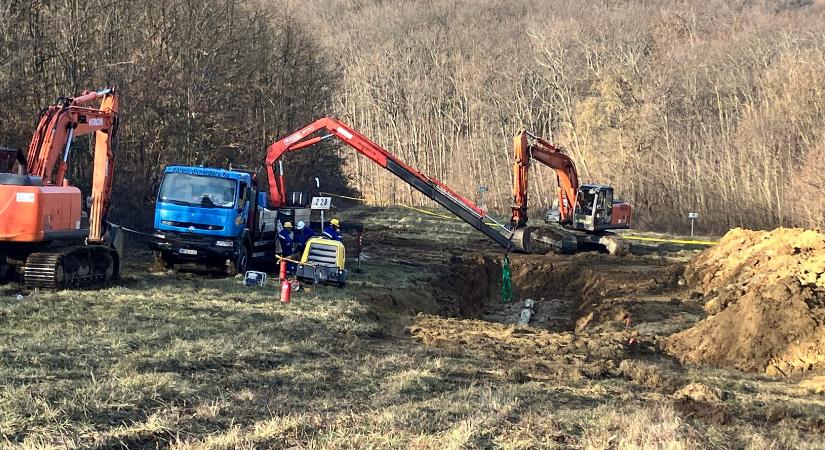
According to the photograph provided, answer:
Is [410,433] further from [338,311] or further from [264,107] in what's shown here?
[264,107]

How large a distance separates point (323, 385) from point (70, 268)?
7.59 metres

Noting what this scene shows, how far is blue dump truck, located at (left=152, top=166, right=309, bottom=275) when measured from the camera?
1784 cm

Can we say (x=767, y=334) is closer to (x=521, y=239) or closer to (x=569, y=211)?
(x=521, y=239)

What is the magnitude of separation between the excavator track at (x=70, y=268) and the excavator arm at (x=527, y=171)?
1569 cm

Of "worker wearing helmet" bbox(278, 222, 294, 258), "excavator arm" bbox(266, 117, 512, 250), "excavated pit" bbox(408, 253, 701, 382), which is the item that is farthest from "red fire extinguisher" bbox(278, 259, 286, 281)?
"excavator arm" bbox(266, 117, 512, 250)

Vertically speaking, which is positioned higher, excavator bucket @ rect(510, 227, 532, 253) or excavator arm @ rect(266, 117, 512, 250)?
excavator arm @ rect(266, 117, 512, 250)

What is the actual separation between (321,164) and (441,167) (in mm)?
28533

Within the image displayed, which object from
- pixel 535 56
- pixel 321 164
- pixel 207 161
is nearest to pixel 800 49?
pixel 535 56

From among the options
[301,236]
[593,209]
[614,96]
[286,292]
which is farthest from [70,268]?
[614,96]

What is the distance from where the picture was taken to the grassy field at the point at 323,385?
6.89 m

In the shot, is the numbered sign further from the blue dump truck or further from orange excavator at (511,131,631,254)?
orange excavator at (511,131,631,254)

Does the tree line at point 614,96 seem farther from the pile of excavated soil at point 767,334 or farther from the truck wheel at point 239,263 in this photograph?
the truck wheel at point 239,263

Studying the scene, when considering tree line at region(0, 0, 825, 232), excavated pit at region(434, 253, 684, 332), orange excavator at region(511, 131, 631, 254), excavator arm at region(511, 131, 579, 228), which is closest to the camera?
excavated pit at region(434, 253, 684, 332)

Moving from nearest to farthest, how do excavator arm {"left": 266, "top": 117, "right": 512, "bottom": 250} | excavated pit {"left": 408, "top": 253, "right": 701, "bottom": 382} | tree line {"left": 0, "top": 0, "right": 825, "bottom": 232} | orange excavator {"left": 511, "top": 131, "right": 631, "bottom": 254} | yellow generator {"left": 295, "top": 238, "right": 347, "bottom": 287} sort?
excavated pit {"left": 408, "top": 253, "right": 701, "bottom": 382}, yellow generator {"left": 295, "top": 238, "right": 347, "bottom": 287}, excavator arm {"left": 266, "top": 117, "right": 512, "bottom": 250}, tree line {"left": 0, "top": 0, "right": 825, "bottom": 232}, orange excavator {"left": 511, "top": 131, "right": 631, "bottom": 254}
